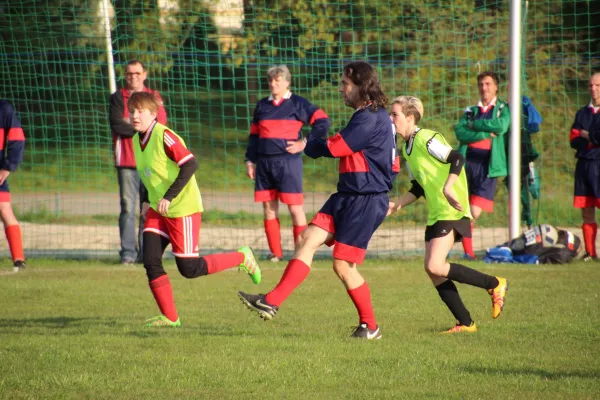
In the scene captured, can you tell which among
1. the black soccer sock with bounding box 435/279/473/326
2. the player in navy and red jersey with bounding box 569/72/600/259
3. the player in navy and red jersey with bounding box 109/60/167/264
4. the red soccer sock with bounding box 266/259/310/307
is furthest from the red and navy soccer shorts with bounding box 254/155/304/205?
the red soccer sock with bounding box 266/259/310/307

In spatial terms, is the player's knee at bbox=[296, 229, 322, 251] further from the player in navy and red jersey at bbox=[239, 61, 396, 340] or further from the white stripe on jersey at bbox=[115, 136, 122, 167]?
→ the white stripe on jersey at bbox=[115, 136, 122, 167]

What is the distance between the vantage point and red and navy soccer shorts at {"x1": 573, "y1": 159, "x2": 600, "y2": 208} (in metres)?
10.6

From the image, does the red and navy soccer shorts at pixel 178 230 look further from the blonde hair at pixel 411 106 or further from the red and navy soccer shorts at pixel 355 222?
the blonde hair at pixel 411 106

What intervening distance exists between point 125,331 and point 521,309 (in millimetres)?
3209

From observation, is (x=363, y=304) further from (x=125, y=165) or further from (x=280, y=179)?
(x=125, y=165)

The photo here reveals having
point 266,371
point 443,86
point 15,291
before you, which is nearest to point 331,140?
point 266,371

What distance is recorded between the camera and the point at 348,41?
1369 cm

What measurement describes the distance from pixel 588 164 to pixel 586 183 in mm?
219

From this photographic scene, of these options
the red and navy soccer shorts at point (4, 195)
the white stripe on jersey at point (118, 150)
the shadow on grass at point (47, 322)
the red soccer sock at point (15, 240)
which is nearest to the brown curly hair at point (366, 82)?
the shadow on grass at point (47, 322)

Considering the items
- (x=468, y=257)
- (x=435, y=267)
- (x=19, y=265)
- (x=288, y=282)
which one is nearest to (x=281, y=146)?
(x=468, y=257)

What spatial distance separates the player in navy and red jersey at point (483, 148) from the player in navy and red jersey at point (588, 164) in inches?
34.0

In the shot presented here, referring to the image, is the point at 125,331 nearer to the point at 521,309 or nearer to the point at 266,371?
the point at 266,371

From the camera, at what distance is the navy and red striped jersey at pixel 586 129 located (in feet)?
34.9

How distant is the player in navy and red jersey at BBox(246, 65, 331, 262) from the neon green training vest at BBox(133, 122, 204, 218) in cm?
375
